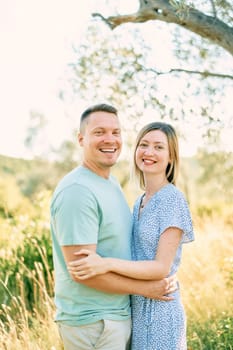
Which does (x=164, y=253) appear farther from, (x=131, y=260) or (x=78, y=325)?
(x=78, y=325)

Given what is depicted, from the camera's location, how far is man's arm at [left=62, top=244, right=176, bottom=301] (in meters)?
3.57

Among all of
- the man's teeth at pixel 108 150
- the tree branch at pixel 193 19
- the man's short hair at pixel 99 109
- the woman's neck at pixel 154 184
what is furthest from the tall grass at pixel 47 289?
the tree branch at pixel 193 19

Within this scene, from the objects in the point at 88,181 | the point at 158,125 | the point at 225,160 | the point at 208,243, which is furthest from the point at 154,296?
the point at 208,243

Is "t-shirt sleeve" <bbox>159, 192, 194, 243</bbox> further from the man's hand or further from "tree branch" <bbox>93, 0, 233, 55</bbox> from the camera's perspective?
"tree branch" <bbox>93, 0, 233, 55</bbox>

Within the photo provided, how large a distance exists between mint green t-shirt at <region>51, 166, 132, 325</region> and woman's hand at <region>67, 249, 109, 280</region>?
0.07m

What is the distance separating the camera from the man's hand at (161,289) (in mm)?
3765

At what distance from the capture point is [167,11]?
7086mm

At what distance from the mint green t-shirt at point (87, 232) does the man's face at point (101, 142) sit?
78 mm

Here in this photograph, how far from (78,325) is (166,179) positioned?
1067 mm

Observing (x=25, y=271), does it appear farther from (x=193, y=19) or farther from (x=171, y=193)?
(x=171, y=193)

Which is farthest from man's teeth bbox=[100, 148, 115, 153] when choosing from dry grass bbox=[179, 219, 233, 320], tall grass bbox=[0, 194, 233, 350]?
dry grass bbox=[179, 219, 233, 320]

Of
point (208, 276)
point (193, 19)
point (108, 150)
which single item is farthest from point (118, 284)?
point (208, 276)

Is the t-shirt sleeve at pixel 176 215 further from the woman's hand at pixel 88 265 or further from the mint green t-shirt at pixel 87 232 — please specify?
the woman's hand at pixel 88 265

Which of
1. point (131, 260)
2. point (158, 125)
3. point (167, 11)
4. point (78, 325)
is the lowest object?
point (78, 325)
